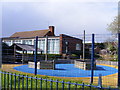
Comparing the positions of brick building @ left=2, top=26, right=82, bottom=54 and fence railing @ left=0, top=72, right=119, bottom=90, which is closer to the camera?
fence railing @ left=0, top=72, right=119, bottom=90

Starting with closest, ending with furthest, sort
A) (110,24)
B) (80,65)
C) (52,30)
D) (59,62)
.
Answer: (80,65), (59,62), (110,24), (52,30)

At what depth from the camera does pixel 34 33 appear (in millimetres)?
38094

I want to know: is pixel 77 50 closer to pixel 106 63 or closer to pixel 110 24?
pixel 106 63

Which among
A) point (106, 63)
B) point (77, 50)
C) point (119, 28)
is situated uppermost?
point (119, 28)

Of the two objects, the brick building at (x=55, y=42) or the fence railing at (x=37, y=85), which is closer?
the fence railing at (x=37, y=85)

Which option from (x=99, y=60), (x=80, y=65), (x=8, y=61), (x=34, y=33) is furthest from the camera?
(x=34, y=33)

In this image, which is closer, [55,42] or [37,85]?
[37,85]

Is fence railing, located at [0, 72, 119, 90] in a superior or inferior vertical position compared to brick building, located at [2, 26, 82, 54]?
inferior

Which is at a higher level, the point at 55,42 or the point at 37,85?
the point at 55,42

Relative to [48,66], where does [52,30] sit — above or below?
above

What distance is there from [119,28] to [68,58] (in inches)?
317

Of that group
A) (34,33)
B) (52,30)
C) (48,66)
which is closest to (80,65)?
(48,66)

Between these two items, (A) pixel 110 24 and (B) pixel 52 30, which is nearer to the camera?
(A) pixel 110 24

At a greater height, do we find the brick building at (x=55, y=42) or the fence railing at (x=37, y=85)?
the brick building at (x=55, y=42)
